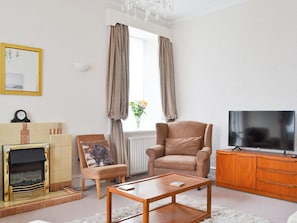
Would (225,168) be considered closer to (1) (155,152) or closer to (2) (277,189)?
(2) (277,189)

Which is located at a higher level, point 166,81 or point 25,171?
point 166,81

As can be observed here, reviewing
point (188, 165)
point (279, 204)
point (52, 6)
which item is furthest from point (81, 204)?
point (52, 6)

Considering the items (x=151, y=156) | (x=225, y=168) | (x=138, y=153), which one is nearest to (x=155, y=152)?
(x=151, y=156)

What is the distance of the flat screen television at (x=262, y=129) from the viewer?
3.69 metres

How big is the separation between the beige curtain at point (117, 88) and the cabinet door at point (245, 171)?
1.77m

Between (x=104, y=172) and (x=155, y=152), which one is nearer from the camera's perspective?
(x=104, y=172)

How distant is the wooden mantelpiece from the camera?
332 centimetres

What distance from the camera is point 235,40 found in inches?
177

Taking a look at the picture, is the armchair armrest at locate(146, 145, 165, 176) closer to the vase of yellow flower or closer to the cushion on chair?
the cushion on chair

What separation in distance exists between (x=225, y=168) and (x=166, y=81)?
6.69 feet

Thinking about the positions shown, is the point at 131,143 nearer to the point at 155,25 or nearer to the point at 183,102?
the point at 183,102

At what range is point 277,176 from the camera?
11.7ft

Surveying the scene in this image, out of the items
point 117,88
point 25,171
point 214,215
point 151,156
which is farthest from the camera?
point 117,88

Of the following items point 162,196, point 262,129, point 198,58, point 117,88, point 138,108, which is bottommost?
point 162,196
